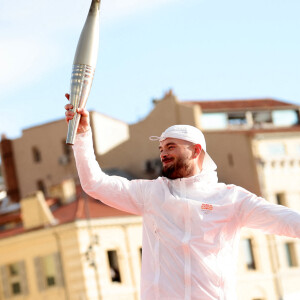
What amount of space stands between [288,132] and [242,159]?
3152 millimetres

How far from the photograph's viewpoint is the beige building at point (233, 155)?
157 ft

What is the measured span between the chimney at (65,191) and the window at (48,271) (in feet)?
12.0

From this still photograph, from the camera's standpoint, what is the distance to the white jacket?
6.83 meters

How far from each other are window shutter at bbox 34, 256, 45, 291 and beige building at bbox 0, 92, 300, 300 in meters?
2.96

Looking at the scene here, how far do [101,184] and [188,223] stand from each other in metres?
0.60

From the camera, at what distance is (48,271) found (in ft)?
149

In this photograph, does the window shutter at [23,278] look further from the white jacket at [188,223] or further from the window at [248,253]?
the white jacket at [188,223]

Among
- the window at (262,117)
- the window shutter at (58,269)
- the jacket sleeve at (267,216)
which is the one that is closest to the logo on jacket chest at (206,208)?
the jacket sleeve at (267,216)

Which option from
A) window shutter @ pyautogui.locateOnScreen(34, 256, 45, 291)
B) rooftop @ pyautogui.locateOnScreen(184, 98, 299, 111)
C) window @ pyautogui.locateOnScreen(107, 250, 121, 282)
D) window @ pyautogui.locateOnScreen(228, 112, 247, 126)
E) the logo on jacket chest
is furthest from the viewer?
rooftop @ pyautogui.locateOnScreen(184, 98, 299, 111)

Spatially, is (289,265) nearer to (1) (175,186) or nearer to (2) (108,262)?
(2) (108,262)

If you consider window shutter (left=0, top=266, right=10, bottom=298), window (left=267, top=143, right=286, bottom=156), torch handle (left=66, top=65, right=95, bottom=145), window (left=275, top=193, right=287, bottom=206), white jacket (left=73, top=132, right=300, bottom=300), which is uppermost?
torch handle (left=66, top=65, right=95, bottom=145)

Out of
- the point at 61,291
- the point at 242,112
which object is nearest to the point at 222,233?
the point at 61,291

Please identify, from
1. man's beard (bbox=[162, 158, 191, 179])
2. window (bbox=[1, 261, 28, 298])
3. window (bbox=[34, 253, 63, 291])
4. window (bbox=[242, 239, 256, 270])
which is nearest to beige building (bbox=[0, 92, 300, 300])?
window (bbox=[242, 239, 256, 270])

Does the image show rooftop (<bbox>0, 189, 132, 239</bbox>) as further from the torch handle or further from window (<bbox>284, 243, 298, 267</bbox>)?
the torch handle
